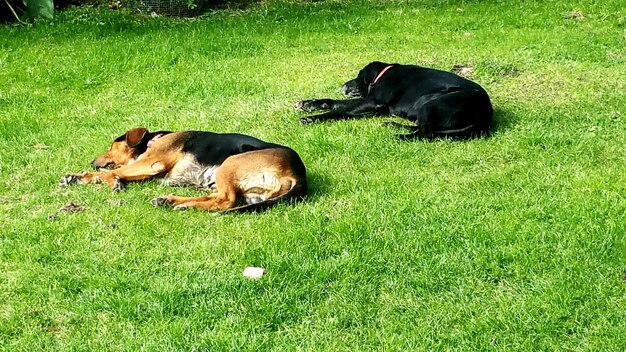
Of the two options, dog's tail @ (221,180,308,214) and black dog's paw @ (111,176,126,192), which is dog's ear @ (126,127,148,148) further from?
dog's tail @ (221,180,308,214)

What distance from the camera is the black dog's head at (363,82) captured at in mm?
7988

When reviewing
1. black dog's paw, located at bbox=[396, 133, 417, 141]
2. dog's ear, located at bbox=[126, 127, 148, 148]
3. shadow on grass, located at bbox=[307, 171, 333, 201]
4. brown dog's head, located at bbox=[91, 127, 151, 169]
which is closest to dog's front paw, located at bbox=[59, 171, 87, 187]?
brown dog's head, located at bbox=[91, 127, 151, 169]

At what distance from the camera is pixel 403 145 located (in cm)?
639

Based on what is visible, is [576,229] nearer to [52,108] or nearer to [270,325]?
[270,325]

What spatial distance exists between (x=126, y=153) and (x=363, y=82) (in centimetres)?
301

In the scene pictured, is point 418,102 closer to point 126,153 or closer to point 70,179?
point 126,153

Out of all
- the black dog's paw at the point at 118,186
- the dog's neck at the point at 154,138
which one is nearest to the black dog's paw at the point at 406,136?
the dog's neck at the point at 154,138

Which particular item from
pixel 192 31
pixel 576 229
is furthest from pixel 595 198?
pixel 192 31

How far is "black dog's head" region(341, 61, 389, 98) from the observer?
7988mm

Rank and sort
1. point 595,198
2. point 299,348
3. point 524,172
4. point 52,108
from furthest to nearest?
1. point 52,108
2. point 524,172
3. point 595,198
4. point 299,348

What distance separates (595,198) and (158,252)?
296 centimetres

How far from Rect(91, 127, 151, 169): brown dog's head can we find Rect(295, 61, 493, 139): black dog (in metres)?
1.70

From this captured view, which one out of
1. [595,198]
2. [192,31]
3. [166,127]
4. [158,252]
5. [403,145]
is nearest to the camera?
[158,252]

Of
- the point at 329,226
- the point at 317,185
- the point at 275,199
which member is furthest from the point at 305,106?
the point at 329,226
